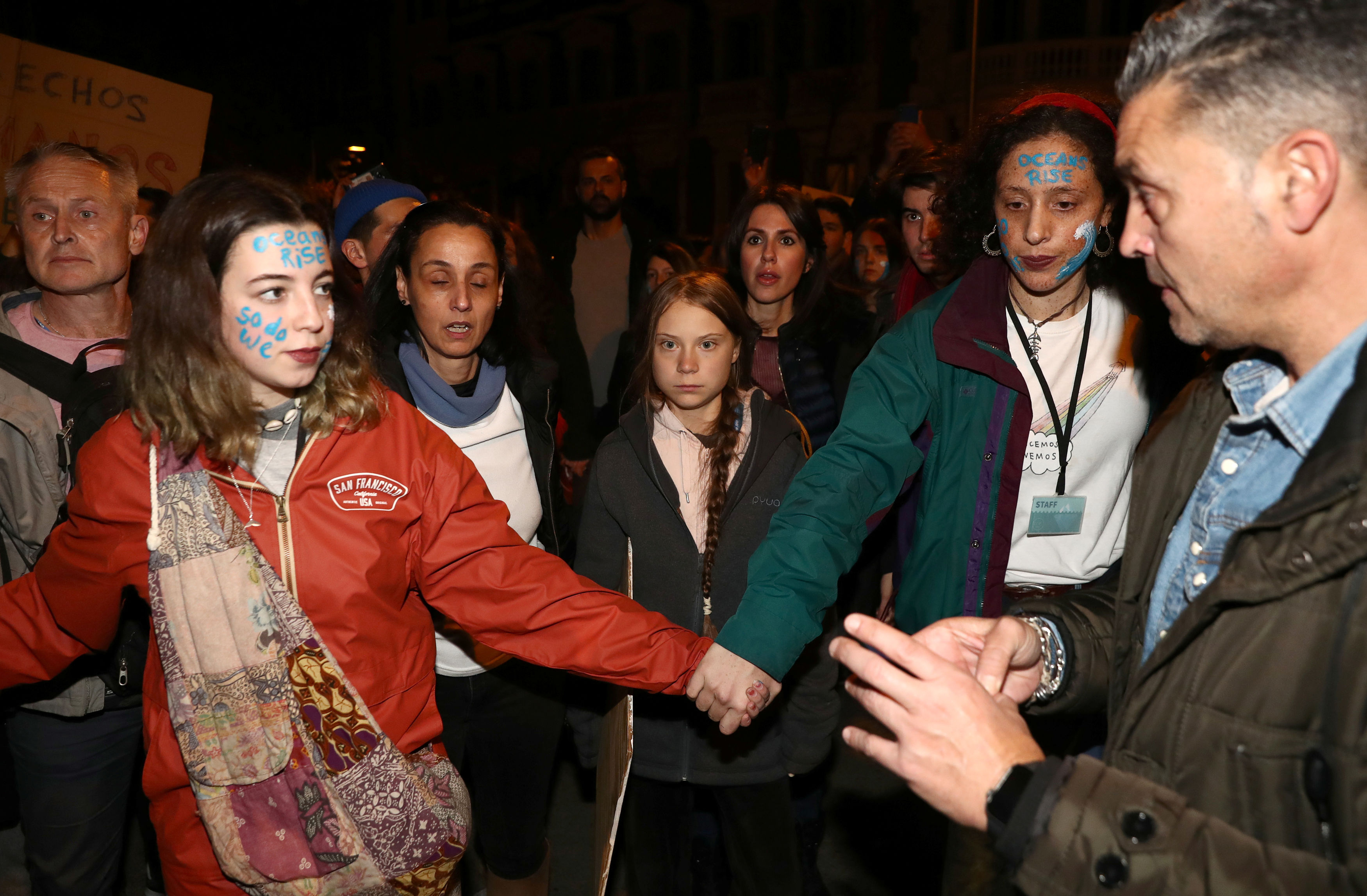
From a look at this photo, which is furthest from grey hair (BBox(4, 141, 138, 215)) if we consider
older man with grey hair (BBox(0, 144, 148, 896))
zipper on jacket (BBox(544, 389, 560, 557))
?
zipper on jacket (BBox(544, 389, 560, 557))

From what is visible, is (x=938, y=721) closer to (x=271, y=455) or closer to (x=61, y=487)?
(x=271, y=455)

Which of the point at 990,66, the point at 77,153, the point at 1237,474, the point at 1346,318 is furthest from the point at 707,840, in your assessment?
the point at 990,66

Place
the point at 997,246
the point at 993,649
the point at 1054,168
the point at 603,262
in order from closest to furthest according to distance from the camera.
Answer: the point at 993,649
the point at 1054,168
the point at 997,246
the point at 603,262

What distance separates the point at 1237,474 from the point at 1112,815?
630mm

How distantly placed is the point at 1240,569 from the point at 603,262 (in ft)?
18.0

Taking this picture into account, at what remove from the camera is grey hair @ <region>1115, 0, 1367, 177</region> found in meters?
1.27

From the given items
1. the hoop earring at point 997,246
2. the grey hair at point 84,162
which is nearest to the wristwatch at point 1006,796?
the hoop earring at point 997,246

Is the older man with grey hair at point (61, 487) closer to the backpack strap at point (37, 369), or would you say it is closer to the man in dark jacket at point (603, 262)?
the backpack strap at point (37, 369)

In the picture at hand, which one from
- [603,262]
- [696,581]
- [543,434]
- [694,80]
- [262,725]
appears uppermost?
[694,80]

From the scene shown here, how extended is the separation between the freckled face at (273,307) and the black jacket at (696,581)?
1.26m

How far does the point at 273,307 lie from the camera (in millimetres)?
2068

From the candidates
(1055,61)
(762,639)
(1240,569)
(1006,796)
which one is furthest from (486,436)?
(1055,61)

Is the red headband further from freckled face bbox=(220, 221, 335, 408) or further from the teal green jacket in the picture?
freckled face bbox=(220, 221, 335, 408)

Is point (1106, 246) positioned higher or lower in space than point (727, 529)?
higher
